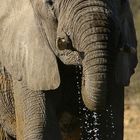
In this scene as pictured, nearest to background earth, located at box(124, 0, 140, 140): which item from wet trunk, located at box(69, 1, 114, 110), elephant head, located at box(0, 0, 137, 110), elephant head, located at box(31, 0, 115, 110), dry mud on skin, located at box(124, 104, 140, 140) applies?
dry mud on skin, located at box(124, 104, 140, 140)

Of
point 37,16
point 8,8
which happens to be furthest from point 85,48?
point 8,8

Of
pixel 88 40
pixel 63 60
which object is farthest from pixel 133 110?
pixel 88 40

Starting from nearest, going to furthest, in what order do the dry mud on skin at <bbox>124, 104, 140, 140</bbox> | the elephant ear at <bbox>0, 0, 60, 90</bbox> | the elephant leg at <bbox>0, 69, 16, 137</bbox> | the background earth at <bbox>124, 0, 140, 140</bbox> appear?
the elephant ear at <bbox>0, 0, 60, 90</bbox>
the elephant leg at <bbox>0, 69, 16, 137</bbox>
the dry mud on skin at <bbox>124, 104, 140, 140</bbox>
the background earth at <bbox>124, 0, 140, 140</bbox>

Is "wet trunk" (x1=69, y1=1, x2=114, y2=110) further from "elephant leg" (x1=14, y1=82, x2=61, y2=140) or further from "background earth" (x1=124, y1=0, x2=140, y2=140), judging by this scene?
"background earth" (x1=124, y1=0, x2=140, y2=140)

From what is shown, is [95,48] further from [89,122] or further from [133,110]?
[133,110]

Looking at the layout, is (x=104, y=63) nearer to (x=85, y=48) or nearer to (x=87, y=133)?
(x=85, y=48)

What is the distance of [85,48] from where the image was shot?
590cm

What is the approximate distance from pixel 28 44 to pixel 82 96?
1.71 feet

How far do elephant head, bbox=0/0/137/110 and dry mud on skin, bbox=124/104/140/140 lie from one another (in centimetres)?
528

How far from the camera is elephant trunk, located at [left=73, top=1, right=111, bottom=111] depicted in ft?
19.1

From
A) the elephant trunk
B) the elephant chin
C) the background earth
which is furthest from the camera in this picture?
the background earth

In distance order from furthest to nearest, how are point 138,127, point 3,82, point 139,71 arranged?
point 139,71 → point 138,127 → point 3,82

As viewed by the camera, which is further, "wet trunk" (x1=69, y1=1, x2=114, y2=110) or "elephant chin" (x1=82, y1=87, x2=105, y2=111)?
"elephant chin" (x1=82, y1=87, x2=105, y2=111)

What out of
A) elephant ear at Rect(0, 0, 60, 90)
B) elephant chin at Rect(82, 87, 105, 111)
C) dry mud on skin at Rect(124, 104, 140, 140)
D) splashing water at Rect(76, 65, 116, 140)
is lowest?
dry mud on skin at Rect(124, 104, 140, 140)
